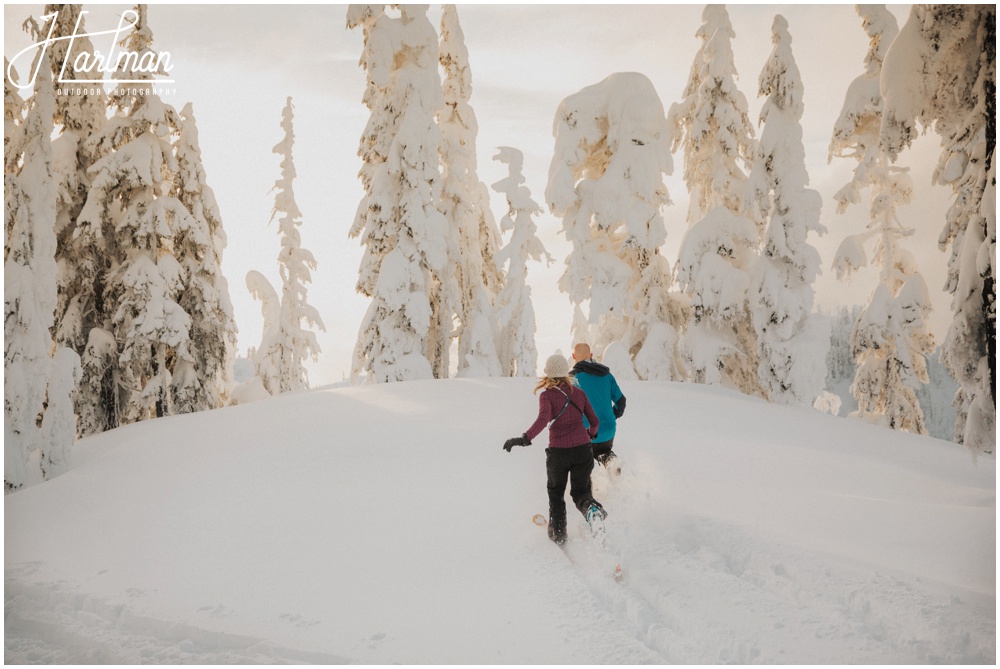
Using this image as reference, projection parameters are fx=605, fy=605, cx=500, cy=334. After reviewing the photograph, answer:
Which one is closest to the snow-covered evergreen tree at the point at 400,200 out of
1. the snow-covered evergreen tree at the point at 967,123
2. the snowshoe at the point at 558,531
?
the snowshoe at the point at 558,531

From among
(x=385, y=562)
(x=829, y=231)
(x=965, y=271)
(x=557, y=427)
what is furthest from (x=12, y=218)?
(x=829, y=231)

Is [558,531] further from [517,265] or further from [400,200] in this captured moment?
[517,265]

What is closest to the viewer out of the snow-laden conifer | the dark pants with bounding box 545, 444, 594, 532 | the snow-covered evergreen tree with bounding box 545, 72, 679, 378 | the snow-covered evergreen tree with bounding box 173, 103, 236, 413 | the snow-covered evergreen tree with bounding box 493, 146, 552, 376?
the dark pants with bounding box 545, 444, 594, 532

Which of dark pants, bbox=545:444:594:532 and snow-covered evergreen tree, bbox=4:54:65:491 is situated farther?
snow-covered evergreen tree, bbox=4:54:65:491

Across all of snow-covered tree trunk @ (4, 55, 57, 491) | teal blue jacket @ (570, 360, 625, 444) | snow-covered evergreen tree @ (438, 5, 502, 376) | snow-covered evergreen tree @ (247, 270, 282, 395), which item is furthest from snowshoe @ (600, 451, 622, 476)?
snow-covered evergreen tree @ (247, 270, 282, 395)

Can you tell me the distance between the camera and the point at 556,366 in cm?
625

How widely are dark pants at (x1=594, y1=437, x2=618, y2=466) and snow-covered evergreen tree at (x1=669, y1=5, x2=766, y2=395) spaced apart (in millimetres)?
13025

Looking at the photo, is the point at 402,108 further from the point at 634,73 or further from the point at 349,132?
the point at 634,73

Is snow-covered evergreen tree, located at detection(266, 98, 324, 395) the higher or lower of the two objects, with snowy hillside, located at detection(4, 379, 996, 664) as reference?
higher

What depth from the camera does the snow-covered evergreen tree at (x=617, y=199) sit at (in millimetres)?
19828

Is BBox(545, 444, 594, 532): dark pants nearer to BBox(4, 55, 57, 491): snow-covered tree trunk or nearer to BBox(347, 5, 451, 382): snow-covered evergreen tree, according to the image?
BBox(4, 55, 57, 491): snow-covered tree trunk

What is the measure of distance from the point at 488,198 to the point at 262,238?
10427mm

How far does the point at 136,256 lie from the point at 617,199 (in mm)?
14969

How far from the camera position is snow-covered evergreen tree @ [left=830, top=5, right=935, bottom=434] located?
59.8 feet
